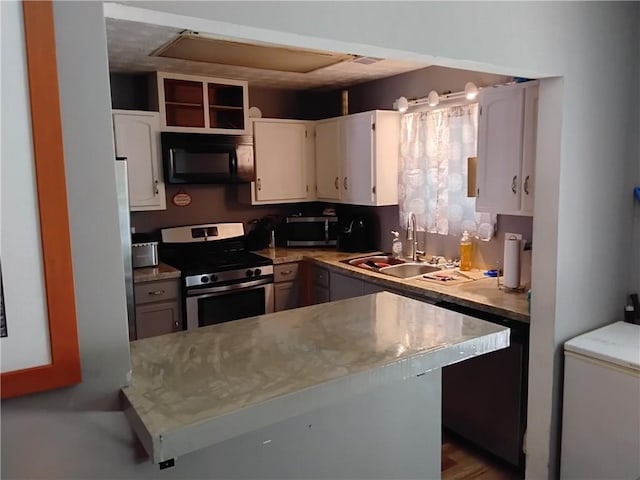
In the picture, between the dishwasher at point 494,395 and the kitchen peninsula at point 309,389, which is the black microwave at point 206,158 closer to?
the dishwasher at point 494,395

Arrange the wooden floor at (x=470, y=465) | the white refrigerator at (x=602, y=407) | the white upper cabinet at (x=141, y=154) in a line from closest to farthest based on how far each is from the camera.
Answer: the white refrigerator at (x=602, y=407) → the wooden floor at (x=470, y=465) → the white upper cabinet at (x=141, y=154)

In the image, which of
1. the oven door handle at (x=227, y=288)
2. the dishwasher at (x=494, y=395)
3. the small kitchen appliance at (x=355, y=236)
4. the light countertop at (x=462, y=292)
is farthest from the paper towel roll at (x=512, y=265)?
the oven door handle at (x=227, y=288)

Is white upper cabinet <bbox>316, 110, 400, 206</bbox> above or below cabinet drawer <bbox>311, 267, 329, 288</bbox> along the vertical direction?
Answer: above

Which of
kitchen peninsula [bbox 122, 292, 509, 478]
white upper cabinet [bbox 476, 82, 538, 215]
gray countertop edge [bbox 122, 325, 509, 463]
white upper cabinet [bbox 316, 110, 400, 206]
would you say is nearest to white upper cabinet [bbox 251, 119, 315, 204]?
white upper cabinet [bbox 316, 110, 400, 206]

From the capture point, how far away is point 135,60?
328 cm

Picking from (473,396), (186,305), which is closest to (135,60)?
(186,305)

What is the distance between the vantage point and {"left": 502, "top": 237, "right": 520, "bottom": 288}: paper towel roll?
9.14 feet

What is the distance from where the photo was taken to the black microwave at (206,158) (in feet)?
12.0

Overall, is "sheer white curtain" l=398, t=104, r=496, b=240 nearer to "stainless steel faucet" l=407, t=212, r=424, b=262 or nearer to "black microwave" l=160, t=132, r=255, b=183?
"stainless steel faucet" l=407, t=212, r=424, b=262

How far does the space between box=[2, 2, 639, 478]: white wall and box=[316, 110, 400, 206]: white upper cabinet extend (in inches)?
62.8

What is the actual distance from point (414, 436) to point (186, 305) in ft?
7.27

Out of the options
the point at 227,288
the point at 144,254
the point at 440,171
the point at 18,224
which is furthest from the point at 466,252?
the point at 18,224

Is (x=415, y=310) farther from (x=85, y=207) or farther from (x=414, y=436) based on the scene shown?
(x=85, y=207)

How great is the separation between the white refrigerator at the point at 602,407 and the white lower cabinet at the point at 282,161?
2645mm
